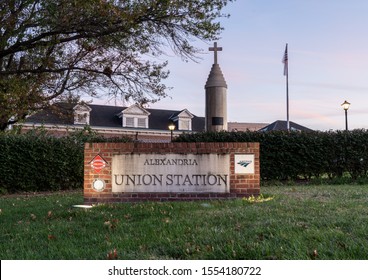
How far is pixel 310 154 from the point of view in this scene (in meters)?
14.9

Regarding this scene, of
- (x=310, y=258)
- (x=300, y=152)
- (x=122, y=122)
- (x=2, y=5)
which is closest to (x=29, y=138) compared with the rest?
(x=2, y=5)

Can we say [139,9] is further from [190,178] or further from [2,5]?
[190,178]

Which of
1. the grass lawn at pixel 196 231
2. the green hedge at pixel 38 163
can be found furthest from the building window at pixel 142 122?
the grass lawn at pixel 196 231

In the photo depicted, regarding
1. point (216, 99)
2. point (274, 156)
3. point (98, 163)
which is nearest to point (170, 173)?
point (98, 163)

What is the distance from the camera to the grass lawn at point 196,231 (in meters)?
4.35

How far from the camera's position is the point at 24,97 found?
1555cm

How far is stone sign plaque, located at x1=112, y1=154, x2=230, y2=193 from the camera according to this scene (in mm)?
8422

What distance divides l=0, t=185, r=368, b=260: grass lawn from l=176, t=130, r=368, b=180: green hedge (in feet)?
23.5

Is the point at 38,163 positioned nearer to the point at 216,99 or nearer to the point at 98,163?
the point at 98,163

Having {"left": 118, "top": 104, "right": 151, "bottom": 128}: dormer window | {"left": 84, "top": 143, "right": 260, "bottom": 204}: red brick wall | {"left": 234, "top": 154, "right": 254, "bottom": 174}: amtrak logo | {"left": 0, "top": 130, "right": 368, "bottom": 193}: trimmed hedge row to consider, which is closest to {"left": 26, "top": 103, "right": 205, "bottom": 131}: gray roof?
{"left": 118, "top": 104, "right": 151, "bottom": 128}: dormer window

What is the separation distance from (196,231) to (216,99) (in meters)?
12.0

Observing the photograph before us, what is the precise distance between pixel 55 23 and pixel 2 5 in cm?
171

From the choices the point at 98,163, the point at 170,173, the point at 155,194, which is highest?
the point at 98,163

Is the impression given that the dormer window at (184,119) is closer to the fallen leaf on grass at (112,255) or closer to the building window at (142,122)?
the building window at (142,122)
